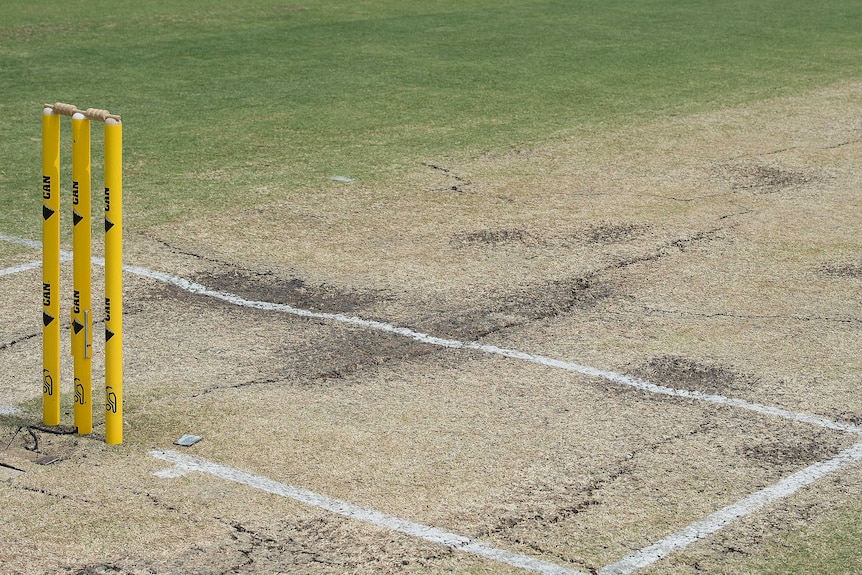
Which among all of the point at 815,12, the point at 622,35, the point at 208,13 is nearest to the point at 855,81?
the point at 622,35

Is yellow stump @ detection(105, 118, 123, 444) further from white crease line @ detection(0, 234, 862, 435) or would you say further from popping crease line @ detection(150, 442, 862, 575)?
white crease line @ detection(0, 234, 862, 435)

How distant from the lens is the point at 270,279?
26.5ft

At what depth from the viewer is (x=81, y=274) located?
5512mm

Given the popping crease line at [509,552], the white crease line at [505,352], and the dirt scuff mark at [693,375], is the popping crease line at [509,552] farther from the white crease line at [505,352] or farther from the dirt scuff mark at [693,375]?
the dirt scuff mark at [693,375]

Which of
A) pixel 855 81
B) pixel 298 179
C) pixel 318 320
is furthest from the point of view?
pixel 855 81

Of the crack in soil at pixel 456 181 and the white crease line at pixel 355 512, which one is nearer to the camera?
the white crease line at pixel 355 512

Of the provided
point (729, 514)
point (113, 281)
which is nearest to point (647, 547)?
point (729, 514)

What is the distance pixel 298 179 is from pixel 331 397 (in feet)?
15.1

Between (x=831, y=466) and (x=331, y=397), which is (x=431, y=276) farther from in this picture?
(x=831, y=466)

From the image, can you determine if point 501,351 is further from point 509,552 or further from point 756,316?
point 509,552

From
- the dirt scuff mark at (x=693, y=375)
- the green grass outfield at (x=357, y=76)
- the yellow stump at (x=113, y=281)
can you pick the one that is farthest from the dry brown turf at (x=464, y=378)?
the green grass outfield at (x=357, y=76)

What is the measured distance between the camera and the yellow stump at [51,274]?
18.3 feet

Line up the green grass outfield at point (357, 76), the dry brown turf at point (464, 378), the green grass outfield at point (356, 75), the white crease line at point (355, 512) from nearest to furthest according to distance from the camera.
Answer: the white crease line at point (355, 512) → the dry brown turf at point (464, 378) → the green grass outfield at point (357, 76) → the green grass outfield at point (356, 75)

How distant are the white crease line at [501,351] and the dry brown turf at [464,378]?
0.08m
